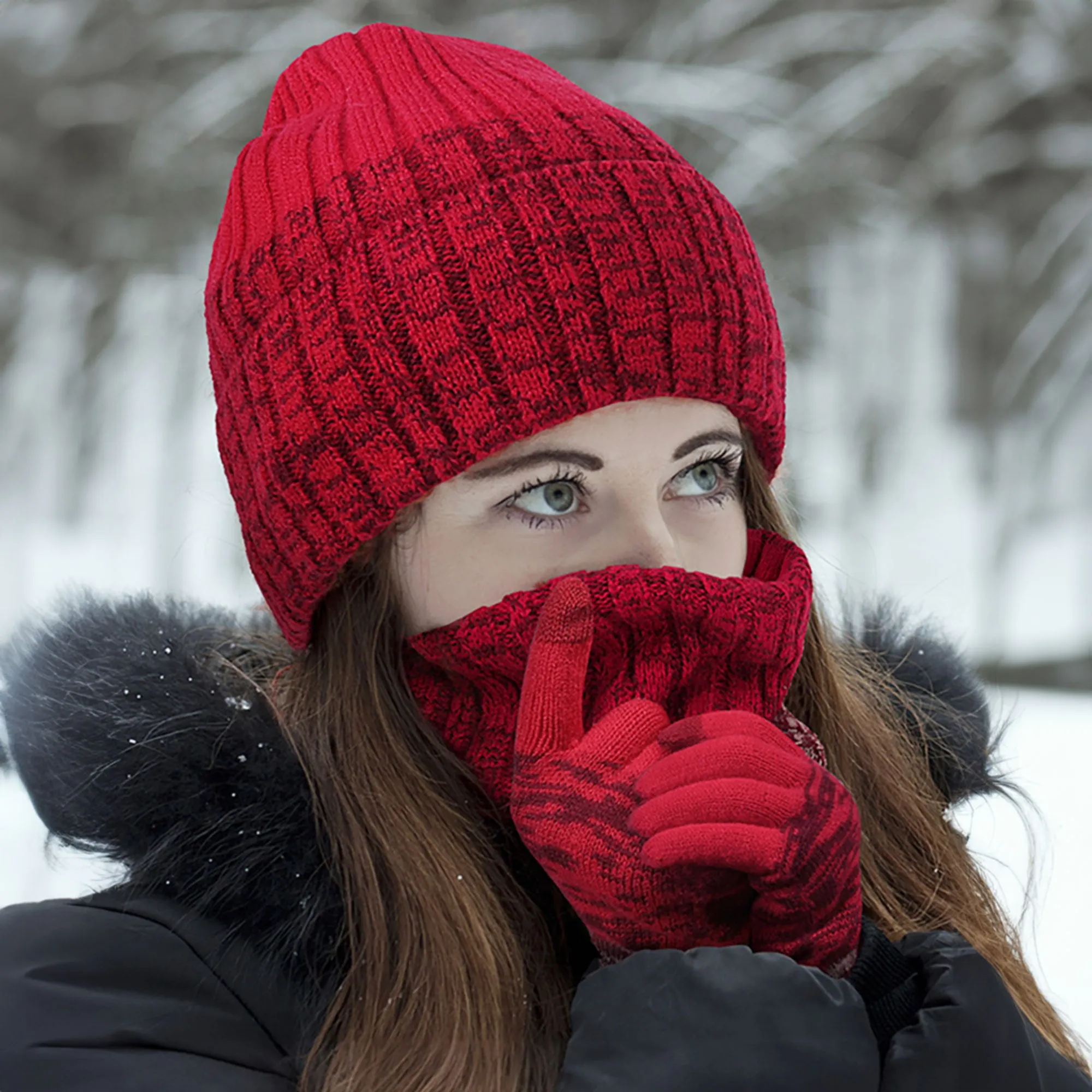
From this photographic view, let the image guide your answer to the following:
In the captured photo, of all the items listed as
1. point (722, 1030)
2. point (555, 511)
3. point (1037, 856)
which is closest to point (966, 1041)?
point (722, 1030)

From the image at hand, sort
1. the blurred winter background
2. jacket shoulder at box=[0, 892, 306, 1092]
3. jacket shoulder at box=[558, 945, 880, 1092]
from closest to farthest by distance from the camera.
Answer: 1. jacket shoulder at box=[558, 945, 880, 1092]
2. jacket shoulder at box=[0, 892, 306, 1092]
3. the blurred winter background

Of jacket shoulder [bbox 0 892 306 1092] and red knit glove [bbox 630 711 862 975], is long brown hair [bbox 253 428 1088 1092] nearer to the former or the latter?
jacket shoulder [bbox 0 892 306 1092]

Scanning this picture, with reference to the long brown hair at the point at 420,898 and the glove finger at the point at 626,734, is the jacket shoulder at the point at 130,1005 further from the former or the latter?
the glove finger at the point at 626,734

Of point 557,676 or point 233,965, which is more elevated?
point 557,676

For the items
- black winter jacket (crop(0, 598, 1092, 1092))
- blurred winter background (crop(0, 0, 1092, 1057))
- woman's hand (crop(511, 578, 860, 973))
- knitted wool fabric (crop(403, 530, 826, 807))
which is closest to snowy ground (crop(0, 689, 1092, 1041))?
blurred winter background (crop(0, 0, 1092, 1057))

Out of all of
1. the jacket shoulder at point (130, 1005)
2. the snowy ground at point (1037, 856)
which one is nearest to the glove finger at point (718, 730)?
the jacket shoulder at point (130, 1005)

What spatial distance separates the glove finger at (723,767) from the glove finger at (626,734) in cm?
4

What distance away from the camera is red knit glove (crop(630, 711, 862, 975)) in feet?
2.69

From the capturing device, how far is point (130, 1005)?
918mm

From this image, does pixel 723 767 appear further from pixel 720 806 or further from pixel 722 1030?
pixel 722 1030

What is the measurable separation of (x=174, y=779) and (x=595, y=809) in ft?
1.33

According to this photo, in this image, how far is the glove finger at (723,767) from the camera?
33.4 inches

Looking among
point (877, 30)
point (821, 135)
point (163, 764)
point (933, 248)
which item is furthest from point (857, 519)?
point (163, 764)

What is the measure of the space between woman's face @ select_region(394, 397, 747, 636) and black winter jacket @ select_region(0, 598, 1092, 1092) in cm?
24
